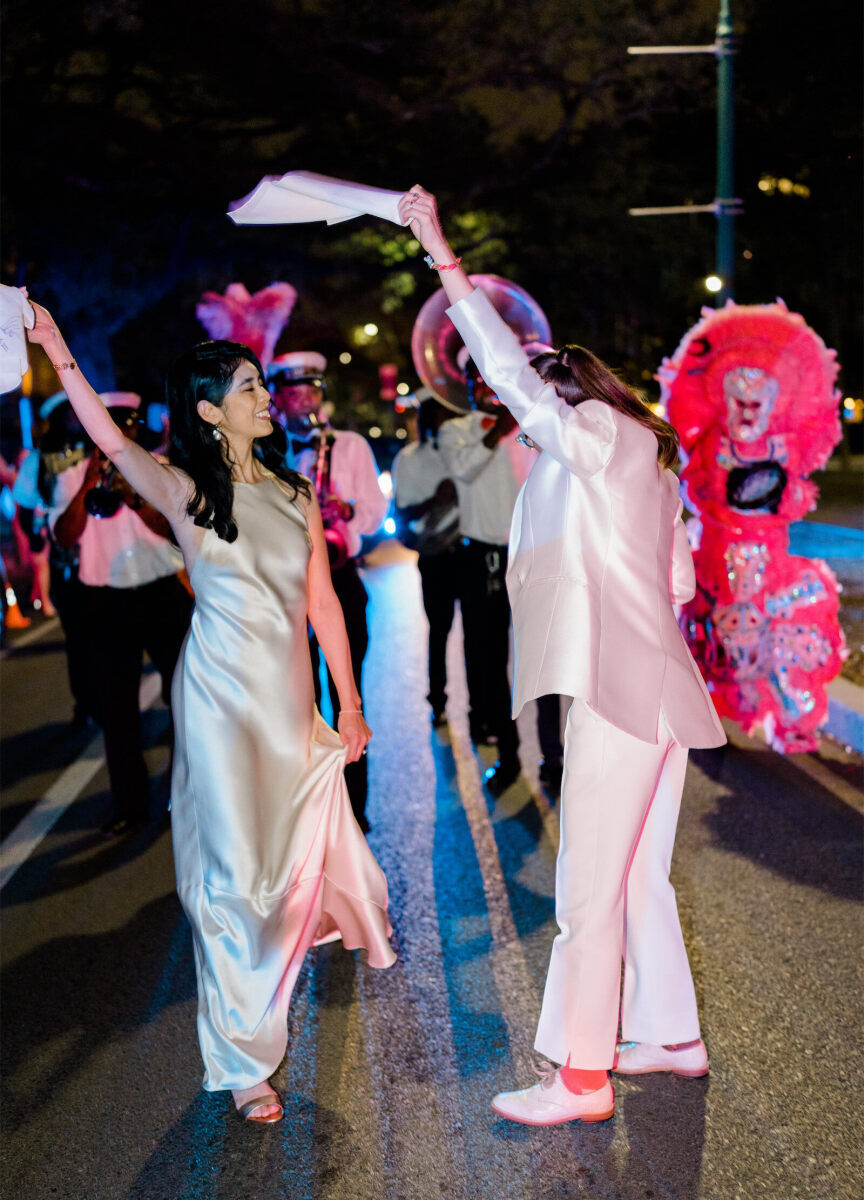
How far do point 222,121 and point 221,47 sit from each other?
1.74m

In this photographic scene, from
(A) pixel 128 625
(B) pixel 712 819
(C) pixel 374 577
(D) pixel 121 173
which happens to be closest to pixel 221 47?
(D) pixel 121 173

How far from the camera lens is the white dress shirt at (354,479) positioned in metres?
5.61

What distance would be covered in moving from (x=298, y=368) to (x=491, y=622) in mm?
1752

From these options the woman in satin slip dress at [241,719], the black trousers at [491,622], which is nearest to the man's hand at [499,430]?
the black trousers at [491,622]

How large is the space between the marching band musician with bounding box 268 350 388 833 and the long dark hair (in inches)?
97.5

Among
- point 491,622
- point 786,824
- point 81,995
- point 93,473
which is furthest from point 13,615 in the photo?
point 786,824

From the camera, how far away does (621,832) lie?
10.2 feet

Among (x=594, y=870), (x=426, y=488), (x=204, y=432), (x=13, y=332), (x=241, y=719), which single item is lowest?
(x=594, y=870)

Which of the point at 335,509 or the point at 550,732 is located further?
the point at 550,732

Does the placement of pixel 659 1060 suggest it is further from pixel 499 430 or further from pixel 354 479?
pixel 499 430

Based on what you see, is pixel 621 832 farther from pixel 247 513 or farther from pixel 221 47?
pixel 221 47

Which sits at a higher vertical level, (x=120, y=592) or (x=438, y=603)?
(x=120, y=592)

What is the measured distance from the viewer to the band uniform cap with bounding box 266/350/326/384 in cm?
544

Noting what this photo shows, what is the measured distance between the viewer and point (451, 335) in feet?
23.8
